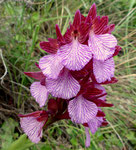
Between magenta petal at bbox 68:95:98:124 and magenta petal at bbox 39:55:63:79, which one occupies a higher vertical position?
magenta petal at bbox 39:55:63:79

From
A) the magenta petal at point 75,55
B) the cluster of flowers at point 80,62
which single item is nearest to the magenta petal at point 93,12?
the cluster of flowers at point 80,62

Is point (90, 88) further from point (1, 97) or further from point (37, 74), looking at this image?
point (1, 97)

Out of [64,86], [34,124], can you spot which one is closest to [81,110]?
[64,86]

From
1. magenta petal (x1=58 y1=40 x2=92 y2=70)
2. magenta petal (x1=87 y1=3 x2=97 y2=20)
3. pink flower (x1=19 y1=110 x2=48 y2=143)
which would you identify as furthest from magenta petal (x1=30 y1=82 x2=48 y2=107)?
magenta petal (x1=87 y1=3 x2=97 y2=20)

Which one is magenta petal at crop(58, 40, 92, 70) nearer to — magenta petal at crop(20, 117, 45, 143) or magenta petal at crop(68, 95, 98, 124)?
magenta petal at crop(68, 95, 98, 124)

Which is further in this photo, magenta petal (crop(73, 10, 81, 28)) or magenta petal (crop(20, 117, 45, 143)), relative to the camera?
magenta petal (crop(20, 117, 45, 143))

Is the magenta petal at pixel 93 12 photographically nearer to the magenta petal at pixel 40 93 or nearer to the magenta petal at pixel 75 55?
the magenta petal at pixel 75 55

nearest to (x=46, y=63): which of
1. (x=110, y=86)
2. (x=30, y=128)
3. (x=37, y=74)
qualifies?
(x=37, y=74)
